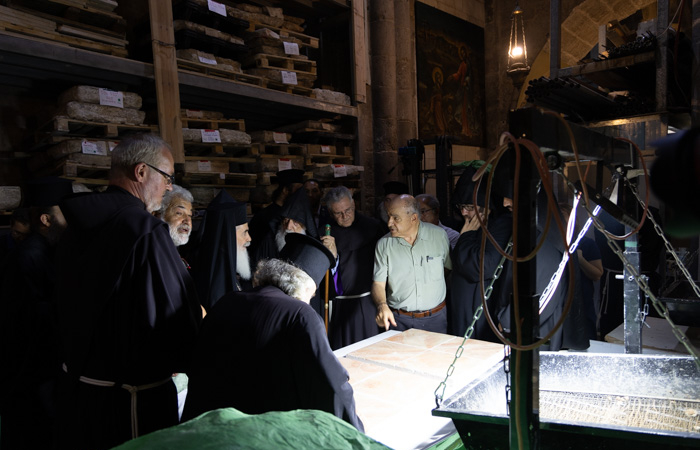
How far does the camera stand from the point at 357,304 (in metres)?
4.64

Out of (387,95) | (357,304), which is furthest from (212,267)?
(387,95)

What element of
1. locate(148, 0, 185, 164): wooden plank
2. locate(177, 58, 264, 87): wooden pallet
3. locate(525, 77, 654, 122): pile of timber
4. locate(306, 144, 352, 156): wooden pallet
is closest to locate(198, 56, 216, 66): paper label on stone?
locate(177, 58, 264, 87): wooden pallet

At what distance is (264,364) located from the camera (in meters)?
2.10

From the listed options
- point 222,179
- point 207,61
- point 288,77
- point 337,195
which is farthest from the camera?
point 288,77

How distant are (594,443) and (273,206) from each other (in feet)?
15.1

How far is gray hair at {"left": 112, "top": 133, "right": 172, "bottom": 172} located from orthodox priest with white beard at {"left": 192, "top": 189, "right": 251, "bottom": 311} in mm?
1656

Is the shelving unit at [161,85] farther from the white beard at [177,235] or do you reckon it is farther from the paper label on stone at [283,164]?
the white beard at [177,235]

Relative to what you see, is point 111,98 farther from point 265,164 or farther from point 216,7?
point 265,164

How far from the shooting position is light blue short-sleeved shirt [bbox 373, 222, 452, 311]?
4090mm

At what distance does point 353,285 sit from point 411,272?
→ 30.9 inches

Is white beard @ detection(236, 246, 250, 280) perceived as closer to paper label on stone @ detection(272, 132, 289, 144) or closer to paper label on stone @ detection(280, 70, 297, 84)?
paper label on stone @ detection(272, 132, 289, 144)

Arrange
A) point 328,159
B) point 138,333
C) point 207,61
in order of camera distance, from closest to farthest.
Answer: point 138,333
point 207,61
point 328,159

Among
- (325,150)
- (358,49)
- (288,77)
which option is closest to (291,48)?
(288,77)

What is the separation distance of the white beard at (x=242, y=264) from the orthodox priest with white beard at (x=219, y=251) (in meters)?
0.06
